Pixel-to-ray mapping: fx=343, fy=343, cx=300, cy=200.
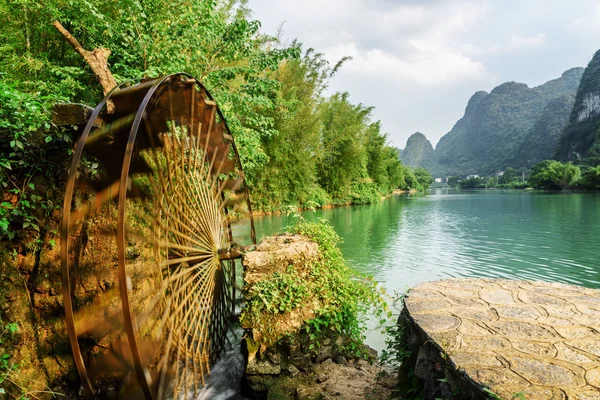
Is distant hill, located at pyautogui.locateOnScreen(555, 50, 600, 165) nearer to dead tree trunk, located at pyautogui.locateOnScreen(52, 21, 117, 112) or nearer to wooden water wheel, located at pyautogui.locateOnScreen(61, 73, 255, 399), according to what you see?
wooden water wheel, located at pyautogui.locateOnScreen(61, 73, 255, 399)

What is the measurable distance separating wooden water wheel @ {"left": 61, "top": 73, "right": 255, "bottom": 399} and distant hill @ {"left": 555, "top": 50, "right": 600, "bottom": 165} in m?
62.6

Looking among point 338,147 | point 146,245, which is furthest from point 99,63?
point 338,147

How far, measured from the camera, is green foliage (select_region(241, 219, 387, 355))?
3.76 m

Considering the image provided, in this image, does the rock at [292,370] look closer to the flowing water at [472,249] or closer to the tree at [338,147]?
the flowing water at [472,249]

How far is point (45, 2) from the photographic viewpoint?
5.37 metres

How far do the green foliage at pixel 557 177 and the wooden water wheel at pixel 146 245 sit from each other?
2021 inches

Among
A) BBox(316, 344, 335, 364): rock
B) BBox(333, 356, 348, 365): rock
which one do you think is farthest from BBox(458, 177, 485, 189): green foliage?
BBox(316, 344, 335, 364): rock

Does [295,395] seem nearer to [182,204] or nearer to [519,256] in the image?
[182,204]

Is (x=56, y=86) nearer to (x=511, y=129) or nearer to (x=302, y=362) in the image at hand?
(x=302, y=362)

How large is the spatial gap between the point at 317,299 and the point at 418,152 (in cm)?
17133

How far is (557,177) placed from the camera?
1783 inches

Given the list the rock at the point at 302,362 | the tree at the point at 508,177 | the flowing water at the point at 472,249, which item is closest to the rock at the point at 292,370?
the rock at the point at 302,362

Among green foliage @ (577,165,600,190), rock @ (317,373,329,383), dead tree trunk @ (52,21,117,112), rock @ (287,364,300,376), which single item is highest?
dead tree trunk @ (52,21,117,112)

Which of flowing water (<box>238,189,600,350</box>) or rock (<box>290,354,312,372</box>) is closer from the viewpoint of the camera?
rock (<box>290,354,312,372</box>)
